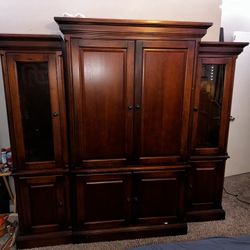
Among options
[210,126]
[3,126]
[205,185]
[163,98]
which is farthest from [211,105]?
[3,126]

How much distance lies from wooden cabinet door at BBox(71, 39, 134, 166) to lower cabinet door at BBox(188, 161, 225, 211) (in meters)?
0.81

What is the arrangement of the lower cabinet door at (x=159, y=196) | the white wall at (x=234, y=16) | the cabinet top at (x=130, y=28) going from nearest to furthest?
the cabinet top at (x=130, y=28) → the lower cabinet door at (x=159, y=196) → the white wall at (x=234, y=16)

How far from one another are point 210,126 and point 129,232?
131 centimetres

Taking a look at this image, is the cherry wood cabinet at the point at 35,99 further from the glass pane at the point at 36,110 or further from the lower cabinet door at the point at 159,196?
the lower cabinet door at the point at 159,196

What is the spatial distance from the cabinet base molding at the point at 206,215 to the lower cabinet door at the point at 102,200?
0.72 m

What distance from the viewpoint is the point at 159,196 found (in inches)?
81.7

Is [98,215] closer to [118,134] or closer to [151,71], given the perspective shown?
[118,134]

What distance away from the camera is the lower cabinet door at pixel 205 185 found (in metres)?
2.28

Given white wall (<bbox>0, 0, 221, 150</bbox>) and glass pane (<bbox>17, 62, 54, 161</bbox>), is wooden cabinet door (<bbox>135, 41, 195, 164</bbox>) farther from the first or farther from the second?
glass pane (<bbox>17, 62, 54, 161</bbox>)

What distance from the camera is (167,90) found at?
6.12 ft

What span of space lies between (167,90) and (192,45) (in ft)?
1.33

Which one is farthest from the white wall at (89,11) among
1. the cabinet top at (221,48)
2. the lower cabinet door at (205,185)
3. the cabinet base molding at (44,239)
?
the lower cabinet door at (205,185)

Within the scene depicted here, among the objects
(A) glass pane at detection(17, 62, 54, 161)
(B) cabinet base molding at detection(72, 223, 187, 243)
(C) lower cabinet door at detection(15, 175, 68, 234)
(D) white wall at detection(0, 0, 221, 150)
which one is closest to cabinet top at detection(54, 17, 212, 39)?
(A) glass pane at detection(17, 62, 54, 161)

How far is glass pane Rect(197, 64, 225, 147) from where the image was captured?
214 centimetres
